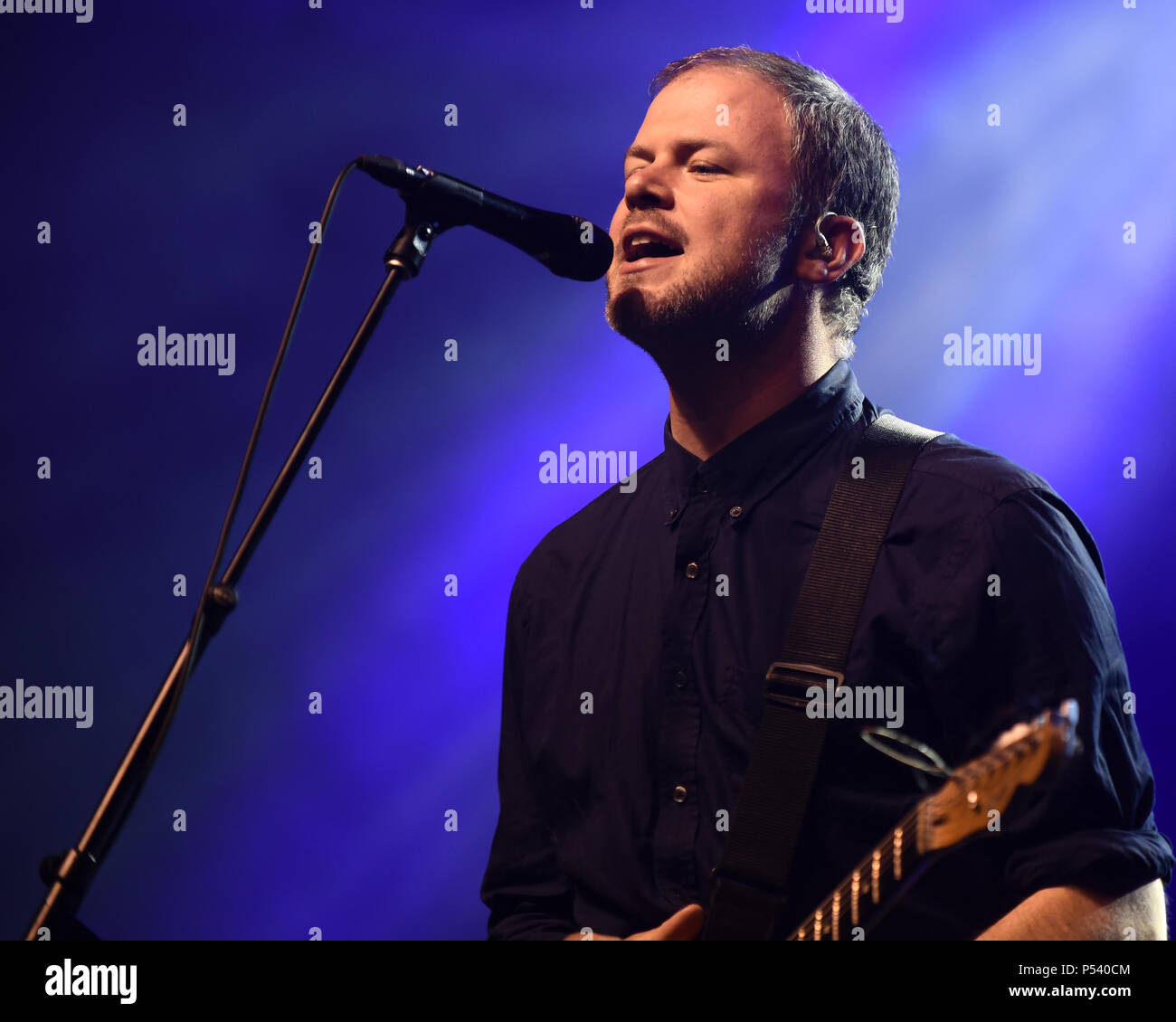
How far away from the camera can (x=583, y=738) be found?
5.76ft

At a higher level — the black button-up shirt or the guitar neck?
the black button-up shirt

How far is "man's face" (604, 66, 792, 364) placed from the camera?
1766 mm

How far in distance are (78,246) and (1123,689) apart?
2.37 metres

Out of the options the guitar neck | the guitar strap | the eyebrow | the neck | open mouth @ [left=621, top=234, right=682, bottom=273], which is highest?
the eyebrow

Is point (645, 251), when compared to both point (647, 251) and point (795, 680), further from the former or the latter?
point (795, 680)

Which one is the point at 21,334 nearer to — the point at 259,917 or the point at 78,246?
the point at 78,246

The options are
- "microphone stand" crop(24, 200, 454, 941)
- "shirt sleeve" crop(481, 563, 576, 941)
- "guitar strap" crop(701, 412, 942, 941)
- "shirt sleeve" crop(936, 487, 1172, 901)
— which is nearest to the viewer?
"microphone stand" crop(24, 200, 454, 941)

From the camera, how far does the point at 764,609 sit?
1.65 metres

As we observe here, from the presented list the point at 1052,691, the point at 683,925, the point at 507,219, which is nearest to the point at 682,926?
the point at 683,925

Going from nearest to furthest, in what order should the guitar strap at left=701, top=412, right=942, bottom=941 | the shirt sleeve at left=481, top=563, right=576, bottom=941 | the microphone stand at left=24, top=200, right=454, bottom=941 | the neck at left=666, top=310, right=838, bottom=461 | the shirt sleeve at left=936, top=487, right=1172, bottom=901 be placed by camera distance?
the microphone stand at left=24, top=200, right=454, bottom=941 → the shirt sleeve at left=936, top=487, right=1172, bottom=901 → the guitar strap at left=701, top=412, right=942, bottom=941 → the shirt sleeve at left=481, top=563, right=576, bottom=941 → the neck at left=666, top=310, right=838, bottom=461

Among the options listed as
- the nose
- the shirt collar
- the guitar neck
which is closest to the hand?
the guitar neck

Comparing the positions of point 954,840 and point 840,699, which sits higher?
point 840,699

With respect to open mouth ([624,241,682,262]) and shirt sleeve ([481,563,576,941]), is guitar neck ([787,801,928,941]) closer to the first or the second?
shirt sleeve ([481,563,576,941])
